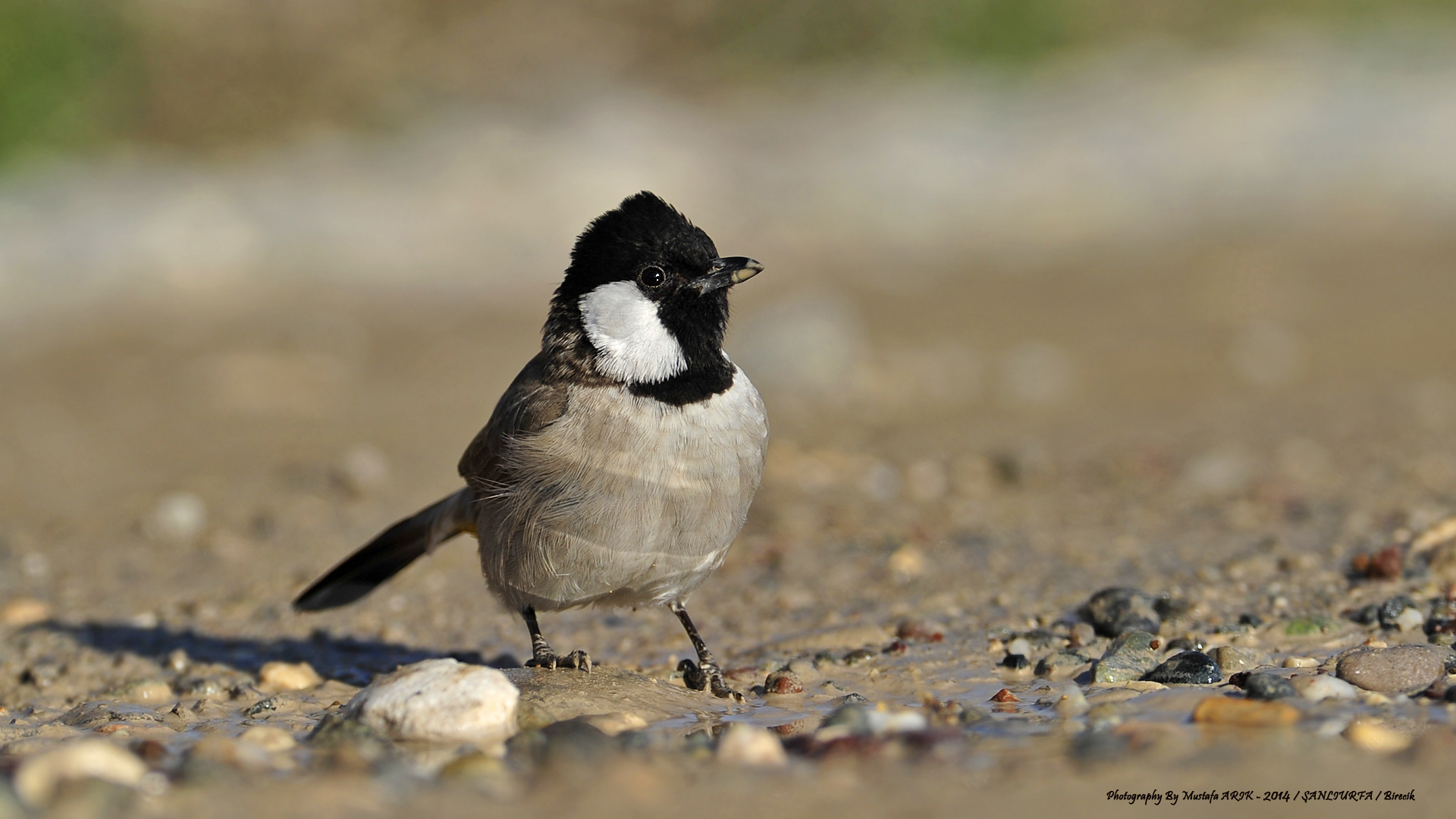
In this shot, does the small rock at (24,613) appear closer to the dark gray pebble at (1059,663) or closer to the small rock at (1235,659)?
the dark gray pebble at (1059,663)

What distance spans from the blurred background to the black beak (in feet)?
5.13

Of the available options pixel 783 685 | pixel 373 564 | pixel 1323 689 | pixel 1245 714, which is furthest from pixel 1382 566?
pixel 373 564

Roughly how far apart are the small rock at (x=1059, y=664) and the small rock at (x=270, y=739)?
2.22 m

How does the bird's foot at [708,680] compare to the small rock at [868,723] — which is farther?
the bird's foot at [708,680]

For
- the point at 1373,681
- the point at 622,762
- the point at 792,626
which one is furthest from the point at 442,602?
the point at 1373,681

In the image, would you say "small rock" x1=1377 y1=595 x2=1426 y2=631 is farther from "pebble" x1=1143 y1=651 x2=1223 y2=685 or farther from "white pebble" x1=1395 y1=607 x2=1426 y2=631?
"pebble" x1=1143 y1=651 x2=1223 y2=685

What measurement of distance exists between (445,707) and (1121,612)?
2322 millimetres

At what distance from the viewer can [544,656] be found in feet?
15.8

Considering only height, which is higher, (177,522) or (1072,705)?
(177,522)

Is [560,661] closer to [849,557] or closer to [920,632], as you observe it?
[920,632]

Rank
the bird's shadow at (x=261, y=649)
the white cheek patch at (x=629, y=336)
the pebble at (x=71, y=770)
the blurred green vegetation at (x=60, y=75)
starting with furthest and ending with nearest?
the blurred green vegetation at (x=60, y=75) < the bird's shadow at (x=261, y=649) < the white cheek patch at (x=629, y=336) < the pebble at (x=71, y=770)

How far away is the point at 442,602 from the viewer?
615 centimetres

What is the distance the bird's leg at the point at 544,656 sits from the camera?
4547 mm

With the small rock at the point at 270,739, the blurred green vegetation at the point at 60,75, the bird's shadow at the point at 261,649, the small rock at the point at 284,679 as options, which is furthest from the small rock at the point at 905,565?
the blurred green vegetation at the point at 60,75
